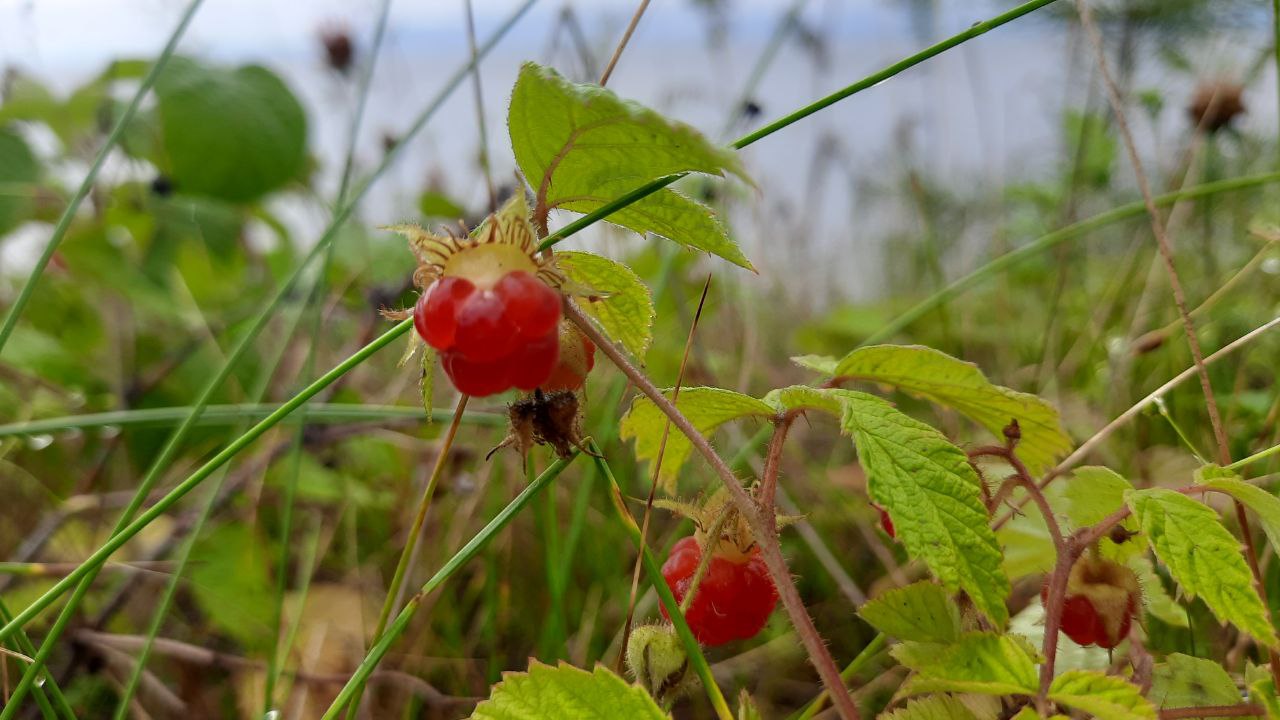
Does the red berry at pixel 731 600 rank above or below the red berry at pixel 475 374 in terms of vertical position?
below

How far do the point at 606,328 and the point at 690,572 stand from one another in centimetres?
18

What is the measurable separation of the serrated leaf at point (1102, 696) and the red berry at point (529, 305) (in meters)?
0.32

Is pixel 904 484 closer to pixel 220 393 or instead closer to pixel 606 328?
pixel 606 328

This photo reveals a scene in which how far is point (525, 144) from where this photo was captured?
51 cm

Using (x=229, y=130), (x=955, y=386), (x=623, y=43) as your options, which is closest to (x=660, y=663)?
(x=955, y=386)

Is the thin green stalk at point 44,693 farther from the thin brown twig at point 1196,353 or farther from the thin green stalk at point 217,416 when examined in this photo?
the thin brown twig at point 1196,353

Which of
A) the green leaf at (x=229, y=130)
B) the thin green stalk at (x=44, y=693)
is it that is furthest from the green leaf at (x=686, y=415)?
the green leaf at (x=229, y=130)

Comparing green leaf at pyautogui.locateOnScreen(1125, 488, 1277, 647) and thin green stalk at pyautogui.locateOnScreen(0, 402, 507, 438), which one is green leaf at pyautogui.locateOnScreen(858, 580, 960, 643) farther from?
thin green stalk at pyautogui.locateOnScreen(0, 402, 507, 438)

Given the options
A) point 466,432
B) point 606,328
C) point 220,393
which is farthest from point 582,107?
point 220,393

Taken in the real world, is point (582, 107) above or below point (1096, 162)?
below

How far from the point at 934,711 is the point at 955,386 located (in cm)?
21

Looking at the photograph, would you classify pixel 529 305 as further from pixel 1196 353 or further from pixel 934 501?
pixel 1196 353

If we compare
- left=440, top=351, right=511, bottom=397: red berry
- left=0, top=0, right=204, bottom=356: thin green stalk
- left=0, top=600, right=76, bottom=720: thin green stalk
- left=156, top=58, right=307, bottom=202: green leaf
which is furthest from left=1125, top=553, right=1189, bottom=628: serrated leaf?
left=156, top=58, right=307, bottom=202: green leaf

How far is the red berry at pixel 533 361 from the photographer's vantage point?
1.45 feet
